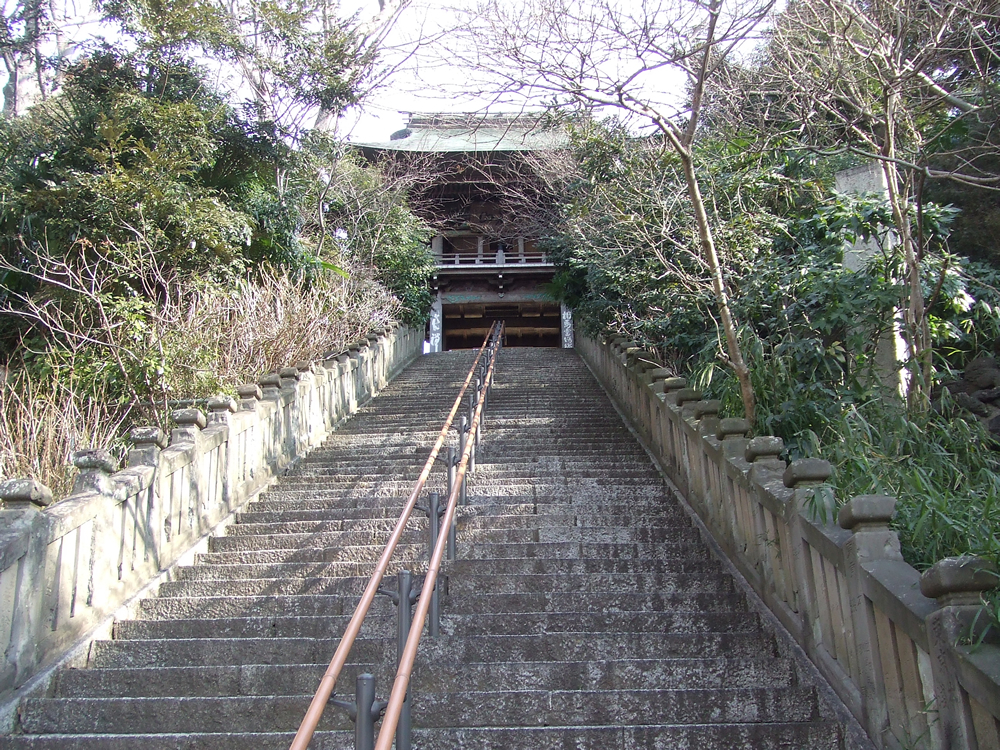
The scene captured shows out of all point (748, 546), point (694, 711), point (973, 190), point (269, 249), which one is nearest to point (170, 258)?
point (269, 249)

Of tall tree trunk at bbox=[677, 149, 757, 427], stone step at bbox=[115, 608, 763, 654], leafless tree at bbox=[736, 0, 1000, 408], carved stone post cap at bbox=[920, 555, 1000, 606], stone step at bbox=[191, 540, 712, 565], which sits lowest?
stone step at bbox=[115, 608, 763, 654]

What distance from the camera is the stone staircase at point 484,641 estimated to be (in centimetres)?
322

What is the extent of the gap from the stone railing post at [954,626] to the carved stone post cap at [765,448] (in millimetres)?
1745

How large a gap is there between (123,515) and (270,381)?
112 inches

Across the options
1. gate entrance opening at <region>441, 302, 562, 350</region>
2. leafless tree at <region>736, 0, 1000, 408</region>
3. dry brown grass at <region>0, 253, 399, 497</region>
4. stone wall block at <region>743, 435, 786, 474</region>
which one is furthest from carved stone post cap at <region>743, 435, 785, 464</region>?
gate entrance opening at <region>441, 302, 562, 350</region>

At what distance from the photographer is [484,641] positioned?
12.3 feet

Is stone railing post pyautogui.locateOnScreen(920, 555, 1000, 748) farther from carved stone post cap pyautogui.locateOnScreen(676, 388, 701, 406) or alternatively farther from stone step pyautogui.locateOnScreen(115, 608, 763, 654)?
carved stone post cap pyautogui.locateOnScreen(676, 388, 701, 406)

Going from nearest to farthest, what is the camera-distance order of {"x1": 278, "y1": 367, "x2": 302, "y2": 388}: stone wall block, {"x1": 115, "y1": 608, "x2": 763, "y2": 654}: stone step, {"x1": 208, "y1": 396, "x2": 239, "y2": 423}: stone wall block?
{"x1": 115, "y1": 608, "x2": 763, "y2": 654}: stone step < {"x1": 208, "y1": 396, "x2": 239, "y2": 423}: stone wall block < {"x1": 278, "y1": 367, "x2": 302, "y2": 388}: stone wall block

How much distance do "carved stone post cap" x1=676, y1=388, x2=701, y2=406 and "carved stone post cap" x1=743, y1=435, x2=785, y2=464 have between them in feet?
5.47

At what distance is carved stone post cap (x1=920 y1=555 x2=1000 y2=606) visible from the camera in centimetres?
247

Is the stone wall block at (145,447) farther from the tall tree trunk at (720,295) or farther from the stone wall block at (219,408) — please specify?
the tall tree trunk at (720,295)

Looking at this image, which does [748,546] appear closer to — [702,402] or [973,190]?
[702,402]

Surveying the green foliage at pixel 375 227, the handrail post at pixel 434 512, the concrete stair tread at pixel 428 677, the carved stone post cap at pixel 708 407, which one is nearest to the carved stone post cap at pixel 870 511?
the concrete stair tread at pixel 428 677

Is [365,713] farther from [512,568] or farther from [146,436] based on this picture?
[146,436]
